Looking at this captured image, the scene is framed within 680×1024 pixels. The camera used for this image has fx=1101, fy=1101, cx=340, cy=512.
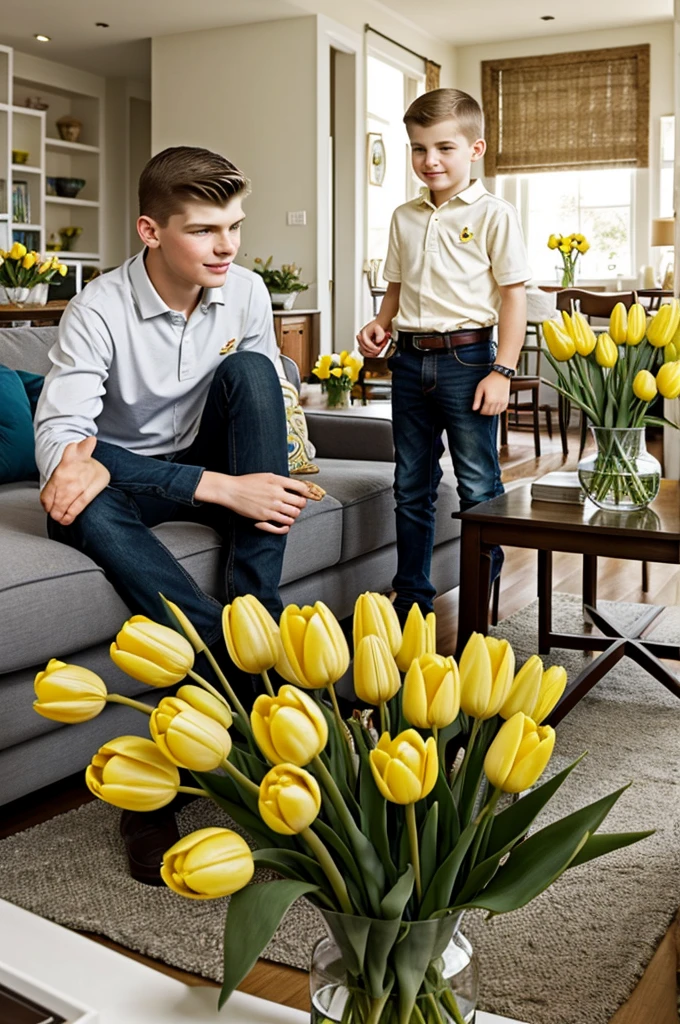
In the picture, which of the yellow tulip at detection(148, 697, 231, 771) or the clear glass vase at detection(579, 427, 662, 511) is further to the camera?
the clear glass vase at detection(579, 427, 662, 511)

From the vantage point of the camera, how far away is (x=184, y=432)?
7.14 ft

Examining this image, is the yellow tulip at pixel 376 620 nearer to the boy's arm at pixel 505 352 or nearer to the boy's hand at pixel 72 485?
the boy's hand at pixel 72 485

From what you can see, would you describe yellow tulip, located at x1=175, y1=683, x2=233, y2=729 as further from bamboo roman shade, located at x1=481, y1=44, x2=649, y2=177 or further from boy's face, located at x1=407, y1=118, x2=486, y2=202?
bamboo roman shade, located at x1=481, y1=44, x2=649, y2=177

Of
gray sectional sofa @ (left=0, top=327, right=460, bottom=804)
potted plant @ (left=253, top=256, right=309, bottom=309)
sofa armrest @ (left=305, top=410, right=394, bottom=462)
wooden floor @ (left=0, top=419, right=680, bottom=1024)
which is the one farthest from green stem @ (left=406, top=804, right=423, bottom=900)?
potted plant @ (left=253, top=256, right=309, bottom=309)

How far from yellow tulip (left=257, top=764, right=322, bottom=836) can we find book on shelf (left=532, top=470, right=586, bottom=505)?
1761mm

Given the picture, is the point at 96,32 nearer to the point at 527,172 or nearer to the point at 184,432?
the point at 527,172

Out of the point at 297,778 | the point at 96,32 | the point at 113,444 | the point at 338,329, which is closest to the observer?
the point at 297,778

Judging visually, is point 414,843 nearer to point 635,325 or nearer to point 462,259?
point 635,325

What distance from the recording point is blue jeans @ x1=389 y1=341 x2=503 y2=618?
2.60 metres

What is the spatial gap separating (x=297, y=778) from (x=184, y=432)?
1.72 meters

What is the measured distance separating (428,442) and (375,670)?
216 centimetres

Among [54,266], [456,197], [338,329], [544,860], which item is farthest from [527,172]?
[544,860]

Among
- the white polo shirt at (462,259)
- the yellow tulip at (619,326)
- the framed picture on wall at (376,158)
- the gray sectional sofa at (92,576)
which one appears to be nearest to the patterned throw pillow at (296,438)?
the gray sectional sofa at (92,576)

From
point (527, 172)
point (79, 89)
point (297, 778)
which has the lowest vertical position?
point (297, 778)
